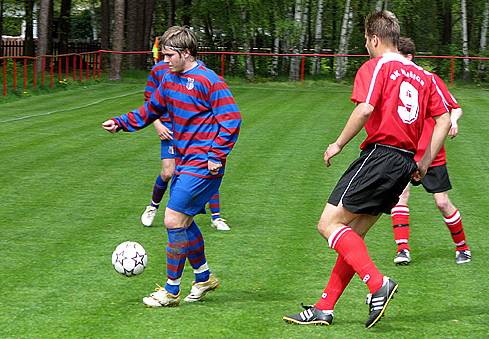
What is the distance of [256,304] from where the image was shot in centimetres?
723

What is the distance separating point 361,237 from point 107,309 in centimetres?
183

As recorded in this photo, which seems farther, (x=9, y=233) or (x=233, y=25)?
(x=233, y=25)

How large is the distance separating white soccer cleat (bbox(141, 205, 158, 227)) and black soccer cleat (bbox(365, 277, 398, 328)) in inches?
178

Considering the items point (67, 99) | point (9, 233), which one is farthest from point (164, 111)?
point (67, 99)

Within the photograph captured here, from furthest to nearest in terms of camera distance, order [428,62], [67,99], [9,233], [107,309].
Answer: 1. [428,62]
2. [67,99]
3. [9,233]
4. [107,309]

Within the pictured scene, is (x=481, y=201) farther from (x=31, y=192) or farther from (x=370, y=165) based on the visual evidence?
(x=370, y=165)

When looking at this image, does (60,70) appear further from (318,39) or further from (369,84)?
(369,84)

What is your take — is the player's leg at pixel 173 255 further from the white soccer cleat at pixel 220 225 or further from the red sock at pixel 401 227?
the white soccer cleat at pixel 220 225

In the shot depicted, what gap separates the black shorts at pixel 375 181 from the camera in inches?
253

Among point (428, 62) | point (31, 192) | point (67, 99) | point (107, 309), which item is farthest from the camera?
point (428, 62)

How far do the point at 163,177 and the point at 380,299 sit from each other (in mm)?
4582

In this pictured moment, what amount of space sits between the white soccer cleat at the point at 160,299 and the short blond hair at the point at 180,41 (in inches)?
66.2

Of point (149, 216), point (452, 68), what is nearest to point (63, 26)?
point (452, 68)

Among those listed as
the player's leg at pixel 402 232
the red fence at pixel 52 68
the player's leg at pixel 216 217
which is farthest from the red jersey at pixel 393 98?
the red fence at pixel 52 68
